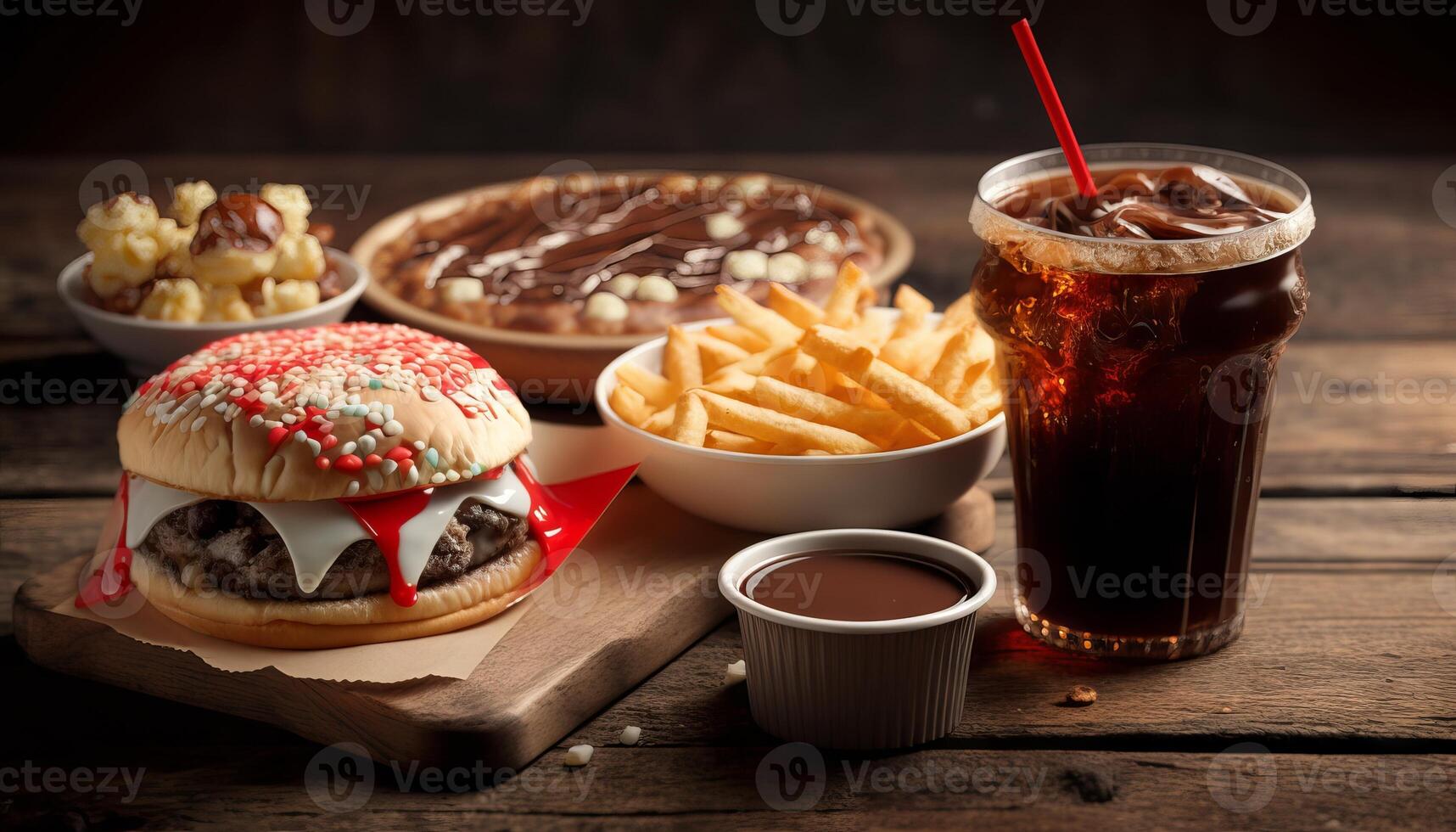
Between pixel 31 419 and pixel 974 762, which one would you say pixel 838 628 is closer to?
pixel 974 762

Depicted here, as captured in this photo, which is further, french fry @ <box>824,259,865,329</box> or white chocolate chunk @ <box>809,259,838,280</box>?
white chocolate chunk @ <box>809,259,838,280</box>

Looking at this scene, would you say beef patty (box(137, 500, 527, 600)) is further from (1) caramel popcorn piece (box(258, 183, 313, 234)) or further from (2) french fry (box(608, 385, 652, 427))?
(1) caramel popcorn piece (box(258, 183, 313, 234))

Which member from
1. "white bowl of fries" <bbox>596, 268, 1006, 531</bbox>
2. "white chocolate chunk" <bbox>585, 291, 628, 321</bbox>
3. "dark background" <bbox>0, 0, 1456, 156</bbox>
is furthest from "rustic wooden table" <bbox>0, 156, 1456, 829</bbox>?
"dark background" <bbox>0, 0, 1456, 156</bbox>

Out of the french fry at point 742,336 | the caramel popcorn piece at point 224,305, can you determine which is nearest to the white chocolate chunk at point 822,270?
the french fry at point 742,336

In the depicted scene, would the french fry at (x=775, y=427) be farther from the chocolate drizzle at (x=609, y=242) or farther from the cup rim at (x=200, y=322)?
the cup rim at (x=200, y=322)

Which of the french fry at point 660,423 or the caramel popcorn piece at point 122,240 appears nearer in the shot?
the french fry at point 660,423

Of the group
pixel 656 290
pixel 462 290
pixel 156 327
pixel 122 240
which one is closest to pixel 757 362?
pixel 656 290

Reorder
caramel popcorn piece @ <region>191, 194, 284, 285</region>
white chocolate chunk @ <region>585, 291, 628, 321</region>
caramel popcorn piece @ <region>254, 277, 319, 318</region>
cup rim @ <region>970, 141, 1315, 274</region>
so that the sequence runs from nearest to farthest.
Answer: cup rim @ <region>970, 141, 1315, 274</region>, caramel popcorn piece @ <region>191, 194, 284, 285</region>, caramel popcorn piece @ <region>254, 277, 319, 318</region>, white chocolate chunk @ <region>585, 291, 628, 321</region>
